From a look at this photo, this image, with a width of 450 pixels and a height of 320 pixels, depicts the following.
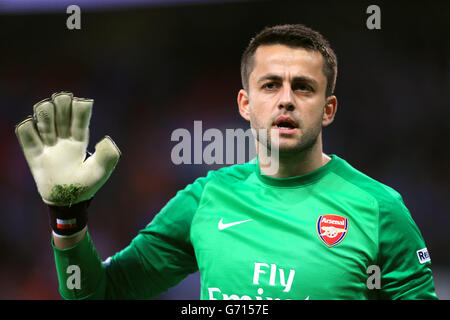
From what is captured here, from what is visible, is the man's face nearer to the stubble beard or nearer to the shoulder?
the stubble beard

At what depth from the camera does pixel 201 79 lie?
17.3 ft

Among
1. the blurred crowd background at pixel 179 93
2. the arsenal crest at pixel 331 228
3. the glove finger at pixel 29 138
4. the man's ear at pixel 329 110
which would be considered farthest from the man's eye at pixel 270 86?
the blurred crowd background at pixel 179 93

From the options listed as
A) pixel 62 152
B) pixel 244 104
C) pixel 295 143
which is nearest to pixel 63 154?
pixel 62 152

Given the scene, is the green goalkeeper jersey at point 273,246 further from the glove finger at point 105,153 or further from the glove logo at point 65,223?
the glove finger at point 105,153

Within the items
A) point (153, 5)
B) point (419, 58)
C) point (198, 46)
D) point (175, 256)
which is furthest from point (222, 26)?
point (175, 256)

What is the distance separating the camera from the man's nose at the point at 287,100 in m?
2.10

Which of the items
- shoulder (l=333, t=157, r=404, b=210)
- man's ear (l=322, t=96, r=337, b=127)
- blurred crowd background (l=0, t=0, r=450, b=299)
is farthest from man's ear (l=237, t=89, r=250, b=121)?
blurred crowd background (l=0, t=0, r=450, b=299)

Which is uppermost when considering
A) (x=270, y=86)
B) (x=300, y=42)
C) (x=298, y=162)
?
(x=300, y=42)

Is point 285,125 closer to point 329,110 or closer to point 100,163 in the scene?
point 329,110

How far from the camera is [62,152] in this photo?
205cm

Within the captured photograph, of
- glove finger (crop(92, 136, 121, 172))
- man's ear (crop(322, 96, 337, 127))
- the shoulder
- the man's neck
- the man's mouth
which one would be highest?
man's ear (crop(322, 96, 337, 127))

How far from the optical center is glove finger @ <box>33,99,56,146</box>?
6.61 ft

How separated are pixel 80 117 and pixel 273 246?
1.01 meters
